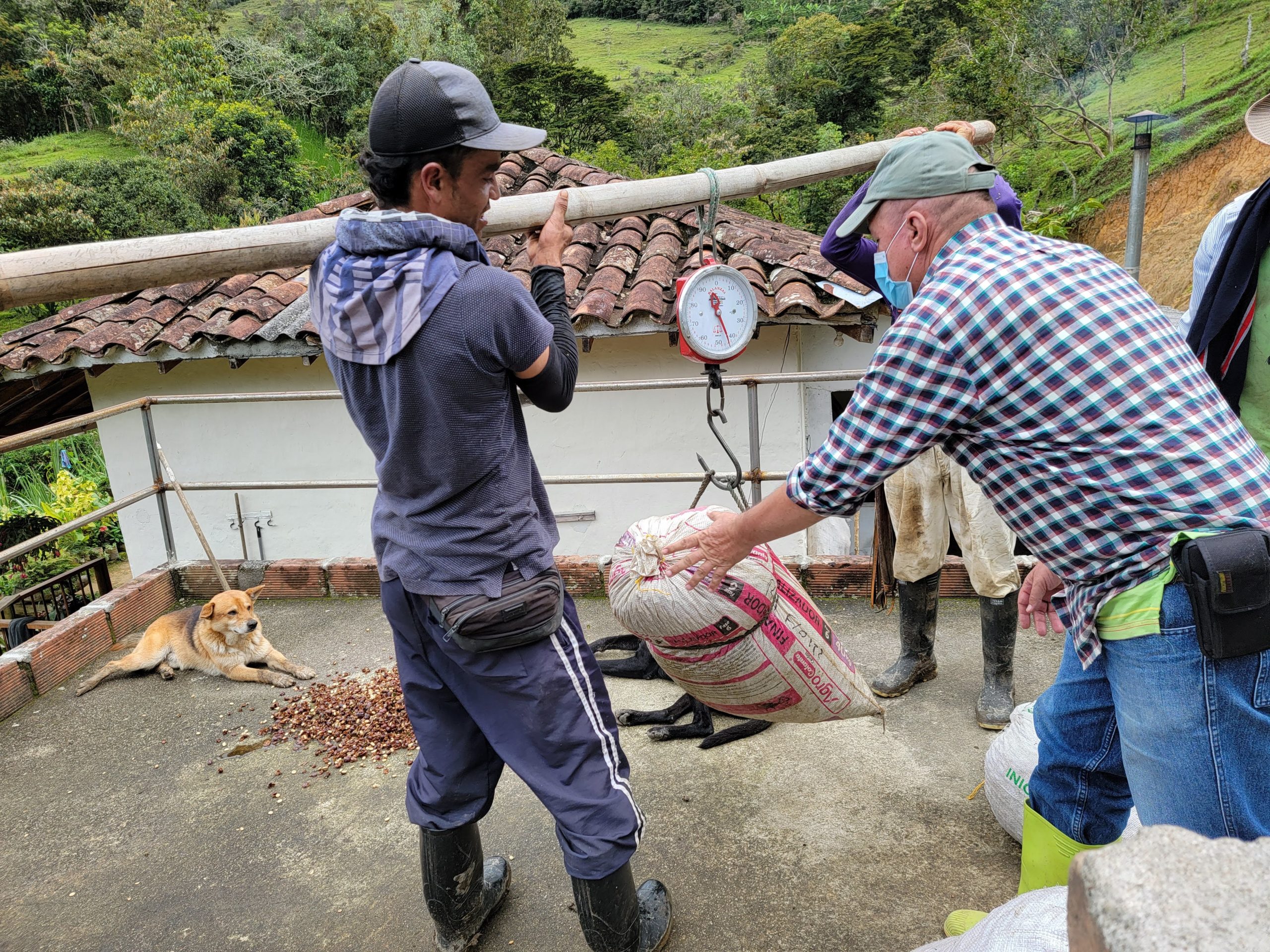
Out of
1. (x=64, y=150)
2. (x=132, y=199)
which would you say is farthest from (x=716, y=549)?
(x=64, y=150)

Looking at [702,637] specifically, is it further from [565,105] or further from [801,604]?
[565,105]

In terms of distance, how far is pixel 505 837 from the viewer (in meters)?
2.98

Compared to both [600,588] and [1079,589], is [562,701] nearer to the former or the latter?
[1079,589]

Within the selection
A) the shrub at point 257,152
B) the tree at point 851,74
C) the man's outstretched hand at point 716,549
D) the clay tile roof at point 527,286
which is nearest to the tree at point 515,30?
the tree at point 851,74

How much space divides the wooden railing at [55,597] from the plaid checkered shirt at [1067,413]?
8.07 meters

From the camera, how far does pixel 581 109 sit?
81.1 ft

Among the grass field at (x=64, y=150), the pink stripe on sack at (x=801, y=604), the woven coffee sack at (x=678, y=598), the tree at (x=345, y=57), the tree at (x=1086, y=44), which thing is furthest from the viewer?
the tree at (x=345, y=57)

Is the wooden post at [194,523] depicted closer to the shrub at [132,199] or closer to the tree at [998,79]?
the shrub at [132,199]

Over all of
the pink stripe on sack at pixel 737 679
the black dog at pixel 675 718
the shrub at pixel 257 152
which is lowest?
the black dog at pixel 675 718

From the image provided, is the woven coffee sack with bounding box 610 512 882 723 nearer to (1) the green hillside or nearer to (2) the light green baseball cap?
(2) the light green baseball cap

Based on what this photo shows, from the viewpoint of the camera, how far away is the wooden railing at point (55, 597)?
7.54 metres

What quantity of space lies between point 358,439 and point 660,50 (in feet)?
148

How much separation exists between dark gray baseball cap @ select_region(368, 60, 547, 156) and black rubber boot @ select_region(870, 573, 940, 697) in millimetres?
2619

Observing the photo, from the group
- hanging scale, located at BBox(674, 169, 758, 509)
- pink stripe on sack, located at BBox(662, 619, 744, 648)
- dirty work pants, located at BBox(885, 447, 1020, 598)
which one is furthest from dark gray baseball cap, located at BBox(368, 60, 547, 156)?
dirty work pants, located at BBox(885, 447, 1020, 598)
